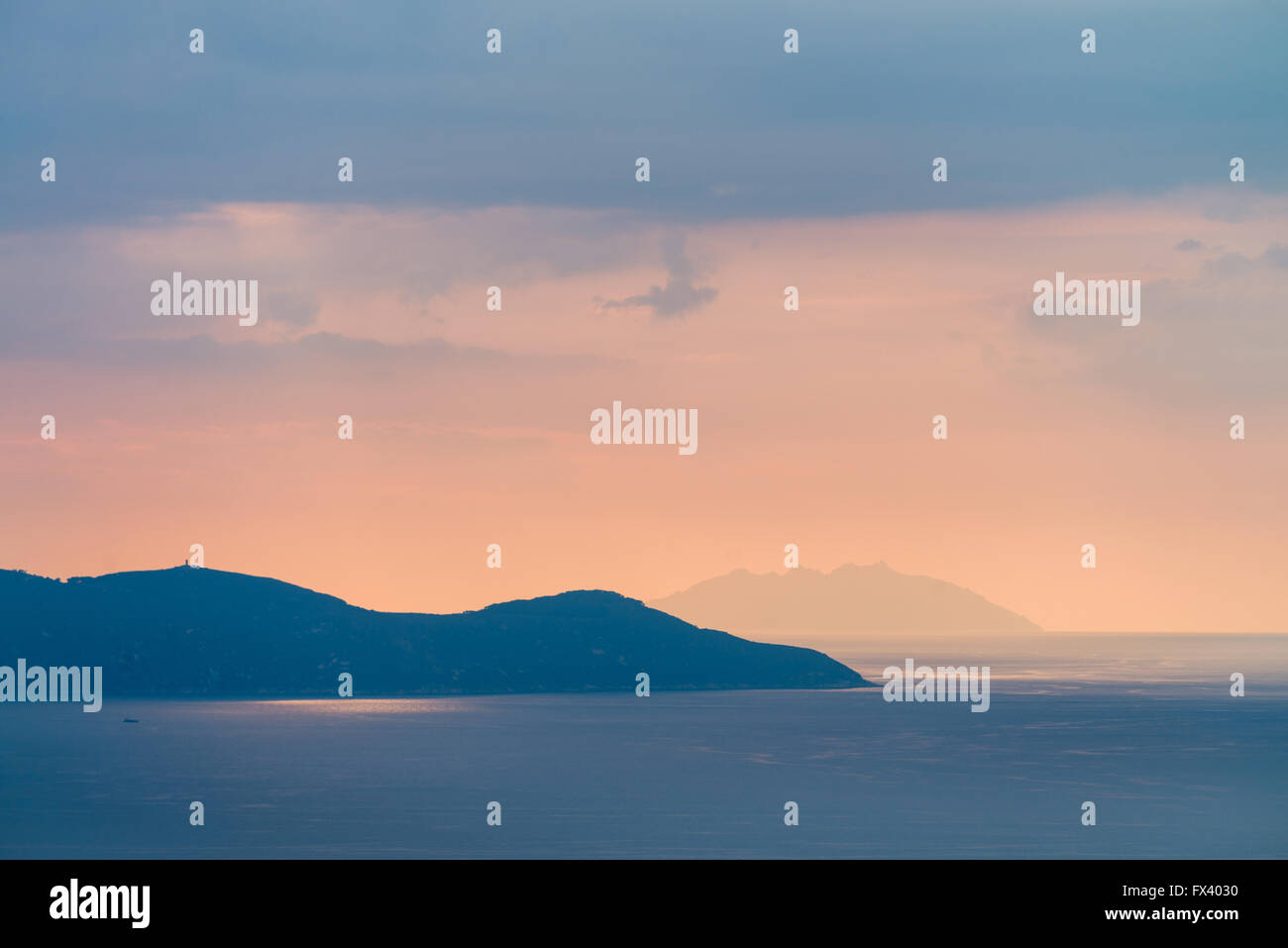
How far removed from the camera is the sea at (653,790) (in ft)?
236

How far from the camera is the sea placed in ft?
236

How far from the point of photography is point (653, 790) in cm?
9825

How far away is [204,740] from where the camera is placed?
481 ft

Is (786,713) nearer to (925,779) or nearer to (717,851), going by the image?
(925,779)

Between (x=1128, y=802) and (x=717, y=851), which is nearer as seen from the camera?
(x=717, y=851)
